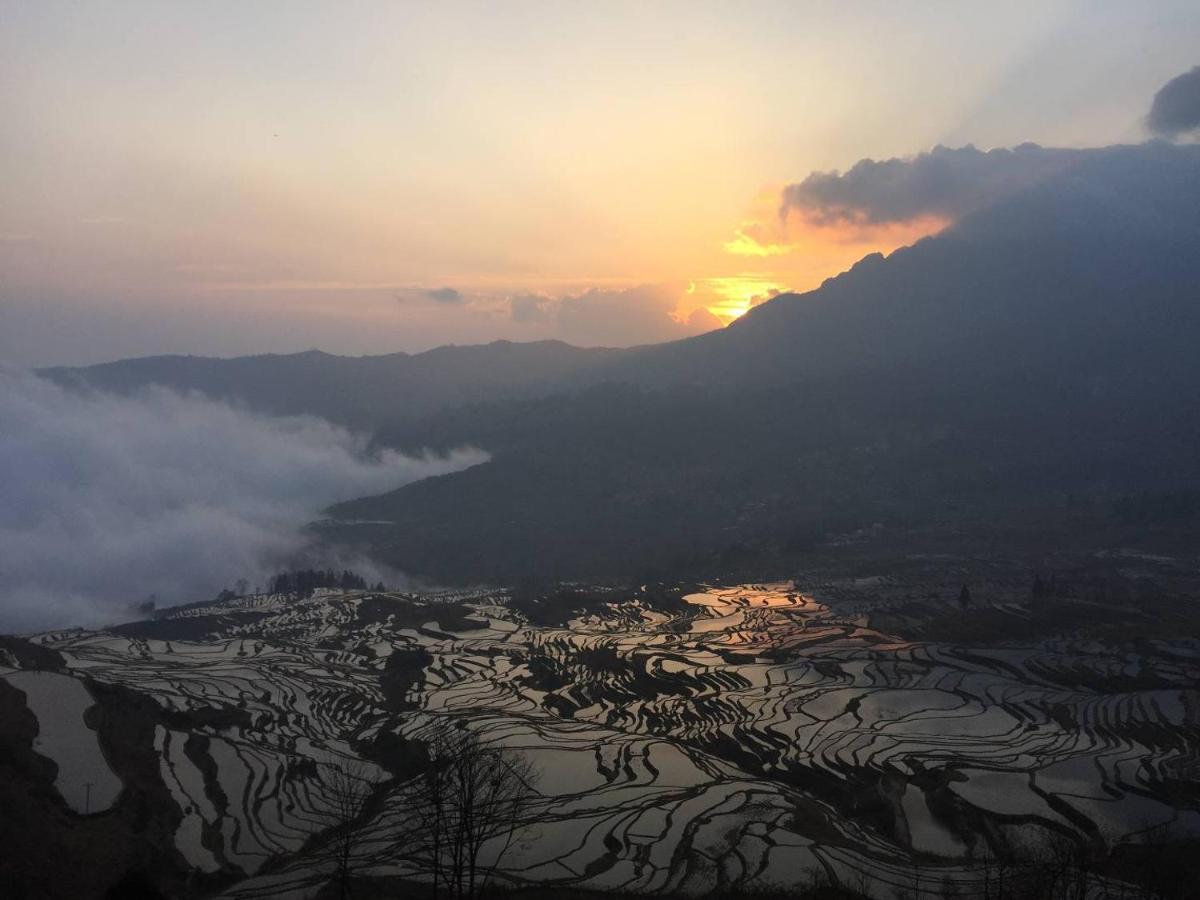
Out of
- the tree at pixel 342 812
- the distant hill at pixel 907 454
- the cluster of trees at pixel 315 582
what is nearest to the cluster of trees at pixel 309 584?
the cluster of trees at pixel 315 582

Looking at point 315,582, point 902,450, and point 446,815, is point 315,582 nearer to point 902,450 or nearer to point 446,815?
point 446,815

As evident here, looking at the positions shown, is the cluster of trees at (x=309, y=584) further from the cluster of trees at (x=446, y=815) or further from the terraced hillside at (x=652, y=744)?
the cluster of trees at (x=446, y=815)

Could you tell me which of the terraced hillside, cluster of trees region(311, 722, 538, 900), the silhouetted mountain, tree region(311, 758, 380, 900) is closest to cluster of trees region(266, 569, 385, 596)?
the silhouetted mountain

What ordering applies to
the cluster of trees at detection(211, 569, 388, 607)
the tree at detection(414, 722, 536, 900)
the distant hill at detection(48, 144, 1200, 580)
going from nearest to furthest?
the tree at detection(414, 722, 536, 900), the cluster of trees at detection(211, 569, 388, 607), the distant hill at detection(48, 144, 1200, 580)

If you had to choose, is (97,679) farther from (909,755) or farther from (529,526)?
(529,526)

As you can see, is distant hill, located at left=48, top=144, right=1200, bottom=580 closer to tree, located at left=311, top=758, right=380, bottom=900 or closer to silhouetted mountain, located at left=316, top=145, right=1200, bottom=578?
silhouetted mountain, located at left=316, top=145, right=1200, bottom=578
